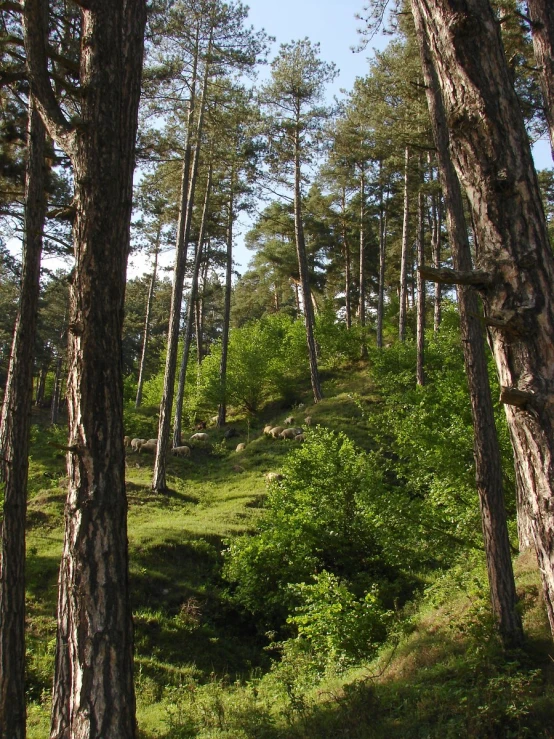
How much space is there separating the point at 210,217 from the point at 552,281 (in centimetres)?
2702

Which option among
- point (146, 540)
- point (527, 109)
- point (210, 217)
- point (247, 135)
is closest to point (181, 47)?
point (247, 135)

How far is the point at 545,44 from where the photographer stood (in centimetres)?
732

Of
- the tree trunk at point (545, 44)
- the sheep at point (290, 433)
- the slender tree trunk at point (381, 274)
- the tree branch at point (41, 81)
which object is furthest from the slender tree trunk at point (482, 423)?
the slender tree trunk at point (381, 274)

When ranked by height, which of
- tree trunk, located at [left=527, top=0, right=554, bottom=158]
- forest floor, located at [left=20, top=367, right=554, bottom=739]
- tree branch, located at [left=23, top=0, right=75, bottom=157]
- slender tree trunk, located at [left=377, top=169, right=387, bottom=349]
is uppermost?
slender tree trunk, located at [left=377, top=169, right=387, bottom=349]

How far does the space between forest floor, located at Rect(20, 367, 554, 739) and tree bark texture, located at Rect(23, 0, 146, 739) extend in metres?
0.55

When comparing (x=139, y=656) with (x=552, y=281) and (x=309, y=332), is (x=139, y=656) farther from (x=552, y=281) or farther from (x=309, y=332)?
(x=309, y=332)

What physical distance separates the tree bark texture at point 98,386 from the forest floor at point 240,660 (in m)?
0.55

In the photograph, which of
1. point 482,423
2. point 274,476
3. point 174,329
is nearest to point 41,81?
point 482,423

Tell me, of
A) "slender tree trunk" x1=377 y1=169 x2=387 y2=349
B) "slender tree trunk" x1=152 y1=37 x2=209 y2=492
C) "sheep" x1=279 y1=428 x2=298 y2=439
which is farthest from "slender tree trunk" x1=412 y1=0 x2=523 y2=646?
"slender tree trunk" x1=377 y1=169 x2=387 y2=349

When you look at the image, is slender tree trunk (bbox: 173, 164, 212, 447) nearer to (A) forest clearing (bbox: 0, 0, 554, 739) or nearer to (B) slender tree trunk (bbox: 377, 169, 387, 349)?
(A) forest clearing (bbox: 0, 0, 554, 739)

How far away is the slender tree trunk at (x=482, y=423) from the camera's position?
7.03m

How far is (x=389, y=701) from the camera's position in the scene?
247 inches

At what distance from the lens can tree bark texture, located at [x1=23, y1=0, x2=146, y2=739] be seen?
4.32 metres

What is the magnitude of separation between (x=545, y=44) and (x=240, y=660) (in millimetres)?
10406
